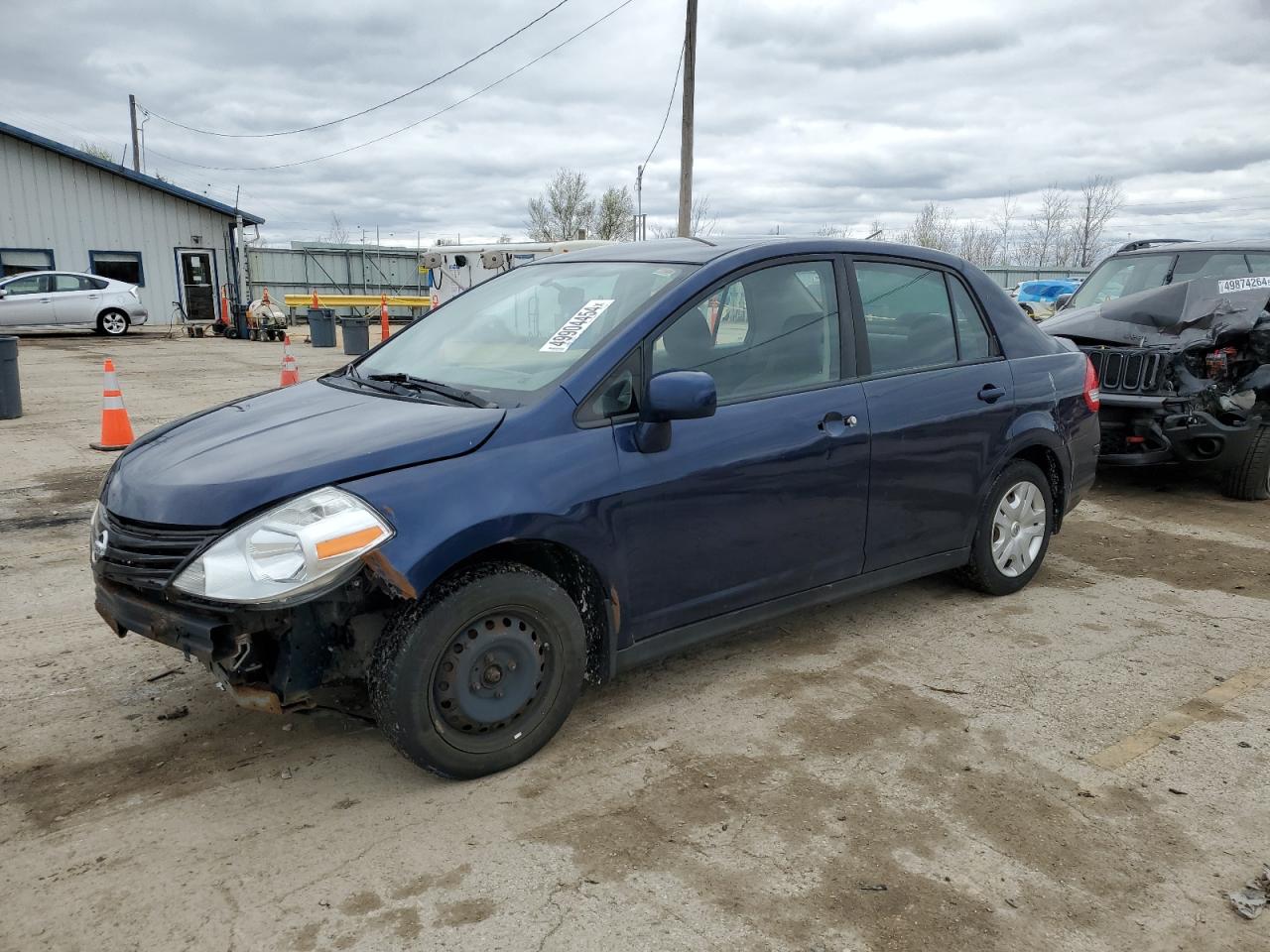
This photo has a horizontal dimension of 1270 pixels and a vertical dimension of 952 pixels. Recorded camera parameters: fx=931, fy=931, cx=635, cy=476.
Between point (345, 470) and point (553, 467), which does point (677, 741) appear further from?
point (345, 470)

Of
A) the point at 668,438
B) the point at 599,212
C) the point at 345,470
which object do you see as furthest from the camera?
the point at 599,212

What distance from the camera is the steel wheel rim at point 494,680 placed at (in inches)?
113

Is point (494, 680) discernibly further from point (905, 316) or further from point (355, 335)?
point (355, 335)

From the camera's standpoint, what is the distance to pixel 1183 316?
679 cm

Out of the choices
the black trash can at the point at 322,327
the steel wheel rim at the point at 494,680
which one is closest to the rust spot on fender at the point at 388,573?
the steel wheel rim at the point at 494,680

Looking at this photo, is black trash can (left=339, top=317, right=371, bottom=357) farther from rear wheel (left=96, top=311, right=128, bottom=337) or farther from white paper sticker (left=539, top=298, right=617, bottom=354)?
white paper sticker (left=539, top=298, right=617, bottom=354)

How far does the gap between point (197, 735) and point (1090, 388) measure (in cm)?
453

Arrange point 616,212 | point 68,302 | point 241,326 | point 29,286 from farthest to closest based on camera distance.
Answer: point 616,212 → point 241,326 → point 68,302 → point 29,286

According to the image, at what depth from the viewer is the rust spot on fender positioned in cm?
269

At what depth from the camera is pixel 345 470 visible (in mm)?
2799

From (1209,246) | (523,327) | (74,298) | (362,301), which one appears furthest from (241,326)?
(523,327)

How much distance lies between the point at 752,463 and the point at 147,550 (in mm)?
2057

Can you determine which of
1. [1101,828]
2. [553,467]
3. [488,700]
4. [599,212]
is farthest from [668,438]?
[599,212]

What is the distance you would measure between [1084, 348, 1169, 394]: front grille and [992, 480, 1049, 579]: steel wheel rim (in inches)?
98.6
